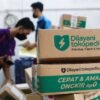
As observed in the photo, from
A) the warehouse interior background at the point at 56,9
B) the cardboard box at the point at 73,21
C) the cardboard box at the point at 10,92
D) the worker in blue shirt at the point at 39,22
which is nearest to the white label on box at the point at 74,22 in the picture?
the cardboard box at the point at 73,21

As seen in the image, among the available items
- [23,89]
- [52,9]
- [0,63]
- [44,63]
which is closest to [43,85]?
[44,63]

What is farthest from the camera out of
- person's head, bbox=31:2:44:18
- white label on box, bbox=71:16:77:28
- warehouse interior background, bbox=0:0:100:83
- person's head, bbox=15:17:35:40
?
warehouse interior background, bbox=0:0:100:83

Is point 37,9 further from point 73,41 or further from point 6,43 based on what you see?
point 73,41

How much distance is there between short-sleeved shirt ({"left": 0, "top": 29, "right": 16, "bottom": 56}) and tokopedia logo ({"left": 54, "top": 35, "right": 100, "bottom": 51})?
1677 millimetres

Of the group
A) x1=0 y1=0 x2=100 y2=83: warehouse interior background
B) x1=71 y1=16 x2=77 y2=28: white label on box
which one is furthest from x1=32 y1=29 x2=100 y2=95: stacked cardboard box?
x1=0 y1=0 x2=100 y2=83: warehouse interior background

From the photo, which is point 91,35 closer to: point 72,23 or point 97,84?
point 97,84

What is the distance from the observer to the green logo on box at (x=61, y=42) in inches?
77.9

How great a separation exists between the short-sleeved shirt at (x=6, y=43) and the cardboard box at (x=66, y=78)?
5.31 ft

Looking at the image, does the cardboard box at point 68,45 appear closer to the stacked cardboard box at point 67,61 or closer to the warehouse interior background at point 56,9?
the stacked cardboard box at point 67,61

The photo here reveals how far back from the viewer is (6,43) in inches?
145

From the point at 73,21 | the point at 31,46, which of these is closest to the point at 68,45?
the point at 31,46

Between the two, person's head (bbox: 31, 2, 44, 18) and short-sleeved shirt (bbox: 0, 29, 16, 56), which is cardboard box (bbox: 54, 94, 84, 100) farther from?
person's head (bbox: 31, 2, 44, 18)

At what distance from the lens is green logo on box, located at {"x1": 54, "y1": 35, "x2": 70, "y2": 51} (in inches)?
77.9

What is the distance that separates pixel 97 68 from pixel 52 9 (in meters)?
4.04
